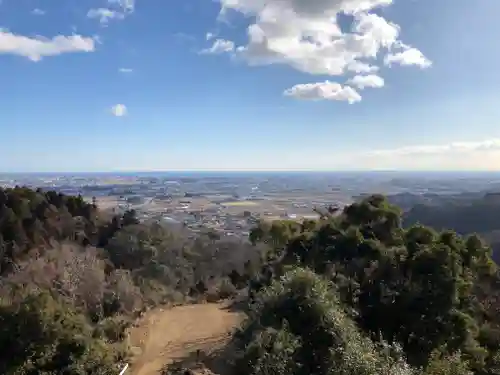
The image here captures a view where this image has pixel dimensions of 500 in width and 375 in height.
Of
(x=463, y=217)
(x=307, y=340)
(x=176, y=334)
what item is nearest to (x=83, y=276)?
(x=176, y=334)

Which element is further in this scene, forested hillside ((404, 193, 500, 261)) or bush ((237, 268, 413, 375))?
forested hillside ((404, 193, 500, 261))

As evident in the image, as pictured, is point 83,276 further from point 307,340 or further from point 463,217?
point 463,217

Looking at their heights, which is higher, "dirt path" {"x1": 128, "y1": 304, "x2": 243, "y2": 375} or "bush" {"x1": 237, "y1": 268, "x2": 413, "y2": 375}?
"bush" {"x1": 237, "y1": 268, "x2": 413, "y2": 375}

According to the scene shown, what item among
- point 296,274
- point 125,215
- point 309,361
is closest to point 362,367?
point 309,361

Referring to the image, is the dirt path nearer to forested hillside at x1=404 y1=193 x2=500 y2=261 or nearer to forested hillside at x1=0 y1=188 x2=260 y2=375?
forested hillside at x1=0 y1=188 x2=260 y2=375

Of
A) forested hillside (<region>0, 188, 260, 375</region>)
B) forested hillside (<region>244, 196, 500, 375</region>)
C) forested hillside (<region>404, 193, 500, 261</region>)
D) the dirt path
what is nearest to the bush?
forested hillside (<region>244, 196, 500, 375</region>)

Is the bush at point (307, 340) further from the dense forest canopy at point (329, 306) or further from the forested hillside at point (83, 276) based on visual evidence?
the forested hillside at point (83, 276)
